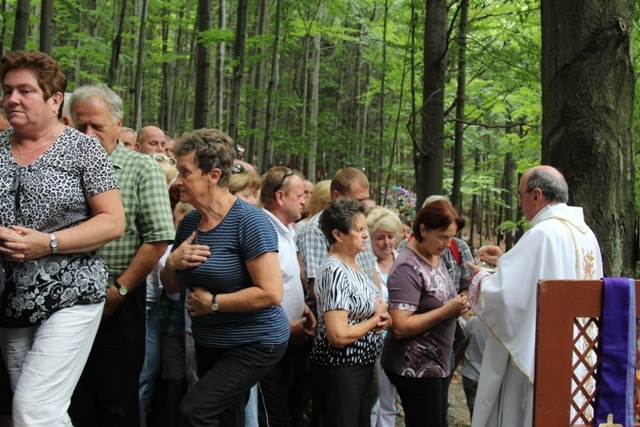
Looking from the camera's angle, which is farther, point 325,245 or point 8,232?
point 325,245

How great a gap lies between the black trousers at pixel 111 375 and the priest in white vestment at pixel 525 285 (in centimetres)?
216

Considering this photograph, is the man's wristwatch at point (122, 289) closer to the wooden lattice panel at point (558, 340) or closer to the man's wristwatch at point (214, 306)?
the man's wristwatch at point (214, 306)

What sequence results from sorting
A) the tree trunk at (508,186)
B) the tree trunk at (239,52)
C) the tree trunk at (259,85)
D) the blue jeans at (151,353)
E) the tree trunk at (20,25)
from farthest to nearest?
the tree trunk at (508,186) → the tree trunk at (259,85) → the tree trunk at (239,52) → the tree trunk at (20,25) → the blue jeans at (151,353)

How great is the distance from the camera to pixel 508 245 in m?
21.5

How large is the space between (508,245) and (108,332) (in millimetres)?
19585

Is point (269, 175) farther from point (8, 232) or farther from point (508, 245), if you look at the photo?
point (508, 245)

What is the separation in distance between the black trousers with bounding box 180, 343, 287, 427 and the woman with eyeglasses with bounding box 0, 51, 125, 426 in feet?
2.05

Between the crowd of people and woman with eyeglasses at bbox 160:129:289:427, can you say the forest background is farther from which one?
woman with eyeglasses at bbox 160:129:289:427

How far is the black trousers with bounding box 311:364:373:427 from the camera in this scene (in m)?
3.90

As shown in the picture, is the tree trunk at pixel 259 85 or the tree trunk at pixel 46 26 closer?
the tree trunk at pixel 46 26

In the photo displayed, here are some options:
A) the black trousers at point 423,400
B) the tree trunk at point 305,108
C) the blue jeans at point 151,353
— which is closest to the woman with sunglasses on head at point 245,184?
the blue jeans at point 151,353

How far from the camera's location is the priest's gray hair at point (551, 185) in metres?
3.83

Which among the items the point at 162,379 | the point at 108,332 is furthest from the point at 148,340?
the point at 108,332

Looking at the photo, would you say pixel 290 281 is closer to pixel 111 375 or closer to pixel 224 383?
pixel 224 383
